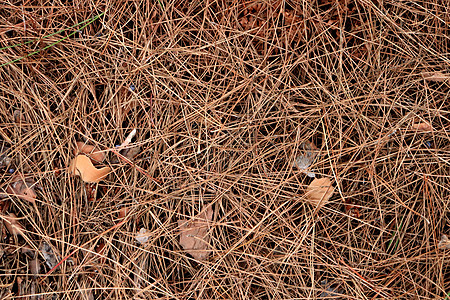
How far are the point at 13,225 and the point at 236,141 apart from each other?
51.8 inches

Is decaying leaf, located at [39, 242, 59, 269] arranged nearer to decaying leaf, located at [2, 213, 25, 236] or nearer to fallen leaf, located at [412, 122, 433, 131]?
decaying leaf, located at [2, 213, 25, 236]

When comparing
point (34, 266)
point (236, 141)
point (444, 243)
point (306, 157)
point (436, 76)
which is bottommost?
point (444, 243)

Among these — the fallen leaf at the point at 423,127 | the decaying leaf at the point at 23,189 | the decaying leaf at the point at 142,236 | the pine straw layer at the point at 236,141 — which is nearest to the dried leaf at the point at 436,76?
the pine straw layer at the point at 236,141

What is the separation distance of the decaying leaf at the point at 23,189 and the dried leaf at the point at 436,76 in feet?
7.51

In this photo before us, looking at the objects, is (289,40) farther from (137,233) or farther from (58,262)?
(58,262)

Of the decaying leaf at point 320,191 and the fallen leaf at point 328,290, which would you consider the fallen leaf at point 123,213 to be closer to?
the decaying leaf at point 320,191

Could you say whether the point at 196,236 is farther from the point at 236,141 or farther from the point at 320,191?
the point at 320,191

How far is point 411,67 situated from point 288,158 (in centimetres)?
88

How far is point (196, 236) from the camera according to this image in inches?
86.7

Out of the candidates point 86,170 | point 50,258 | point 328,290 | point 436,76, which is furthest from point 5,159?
point 436,76

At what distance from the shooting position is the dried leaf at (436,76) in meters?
2.23

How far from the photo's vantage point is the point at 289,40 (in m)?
2.27

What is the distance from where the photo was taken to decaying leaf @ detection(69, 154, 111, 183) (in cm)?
217

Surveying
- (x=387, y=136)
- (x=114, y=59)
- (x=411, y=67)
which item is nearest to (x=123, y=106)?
(x=114, y=59)
